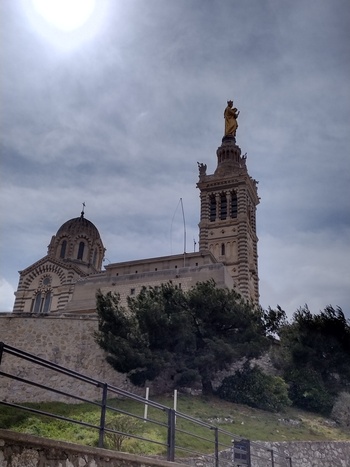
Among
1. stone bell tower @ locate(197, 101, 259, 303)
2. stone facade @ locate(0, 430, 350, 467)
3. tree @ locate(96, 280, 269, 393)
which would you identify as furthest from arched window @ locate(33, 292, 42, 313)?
stone facade @ locate(0, 430, 350, 467)

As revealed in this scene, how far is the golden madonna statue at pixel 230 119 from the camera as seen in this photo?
62344 mm

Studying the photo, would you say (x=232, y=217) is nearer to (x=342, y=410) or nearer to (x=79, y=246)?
(x=79, y=246)

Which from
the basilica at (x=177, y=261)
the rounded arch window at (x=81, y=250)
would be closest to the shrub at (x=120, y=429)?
the basilica at (x=177, y=261)

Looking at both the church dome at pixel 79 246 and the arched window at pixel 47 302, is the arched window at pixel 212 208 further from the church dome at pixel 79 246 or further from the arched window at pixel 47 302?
the arched window at pixel 47 302

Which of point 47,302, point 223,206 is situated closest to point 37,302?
point 47,302

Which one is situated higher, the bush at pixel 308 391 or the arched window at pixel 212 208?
the arched window at pixel 212 208

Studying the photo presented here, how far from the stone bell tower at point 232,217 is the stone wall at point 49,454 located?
38.0m

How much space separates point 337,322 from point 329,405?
17.0ft

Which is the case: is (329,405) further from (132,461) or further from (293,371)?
(132,461)

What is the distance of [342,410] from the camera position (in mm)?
23703

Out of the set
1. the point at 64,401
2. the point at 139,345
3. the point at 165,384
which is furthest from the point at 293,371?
the point at 64,401

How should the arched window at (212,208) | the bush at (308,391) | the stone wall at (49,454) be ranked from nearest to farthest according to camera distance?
the stone wall at (49,454) < the bush at (308,391) < the arched window at (212,208)

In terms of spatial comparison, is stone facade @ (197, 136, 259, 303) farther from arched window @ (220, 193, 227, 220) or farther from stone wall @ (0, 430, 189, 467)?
stone wall @ (0, 430, 189, 467)

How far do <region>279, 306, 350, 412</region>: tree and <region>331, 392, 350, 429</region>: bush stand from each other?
1.40 ft
